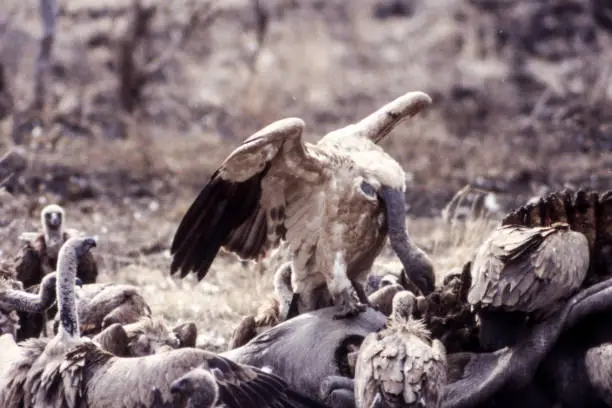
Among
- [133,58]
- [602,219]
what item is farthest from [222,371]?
[133,58]

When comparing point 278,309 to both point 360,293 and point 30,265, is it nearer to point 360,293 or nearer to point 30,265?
point 360,293

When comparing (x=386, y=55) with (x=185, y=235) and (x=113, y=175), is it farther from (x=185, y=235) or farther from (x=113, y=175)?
(x=185, y=235)

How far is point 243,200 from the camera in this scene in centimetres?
905

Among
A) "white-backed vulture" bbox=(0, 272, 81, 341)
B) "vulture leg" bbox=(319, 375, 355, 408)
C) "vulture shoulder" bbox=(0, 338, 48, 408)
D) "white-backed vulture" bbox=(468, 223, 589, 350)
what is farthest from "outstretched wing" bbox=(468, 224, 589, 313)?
"white-backed vulture" bbox=(0, 272, 81, 341)

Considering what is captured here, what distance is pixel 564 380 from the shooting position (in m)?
7.91

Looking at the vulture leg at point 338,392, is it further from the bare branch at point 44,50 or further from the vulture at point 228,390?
the bare branch at point 44,50

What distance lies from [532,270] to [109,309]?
3.05 meters

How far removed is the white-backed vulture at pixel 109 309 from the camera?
31.5 feet

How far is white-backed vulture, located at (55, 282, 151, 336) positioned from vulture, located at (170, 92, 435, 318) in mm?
652

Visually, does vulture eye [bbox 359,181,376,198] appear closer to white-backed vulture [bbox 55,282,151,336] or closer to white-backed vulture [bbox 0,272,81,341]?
white-backed vulture [bbox 55,282,151,336]

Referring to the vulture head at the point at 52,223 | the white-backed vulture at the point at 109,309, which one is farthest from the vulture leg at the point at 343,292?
the vulture head at the point at 52,223

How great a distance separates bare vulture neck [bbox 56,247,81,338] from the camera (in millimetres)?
8484

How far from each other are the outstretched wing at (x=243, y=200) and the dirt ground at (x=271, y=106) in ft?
5.56

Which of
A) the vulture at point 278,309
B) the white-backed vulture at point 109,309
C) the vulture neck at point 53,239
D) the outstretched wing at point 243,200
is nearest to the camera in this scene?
the outstretched wing at point 243,200
